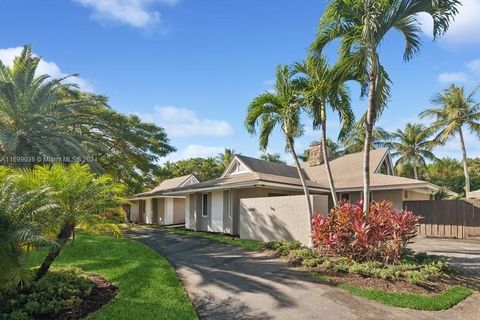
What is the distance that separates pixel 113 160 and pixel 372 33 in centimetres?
2134

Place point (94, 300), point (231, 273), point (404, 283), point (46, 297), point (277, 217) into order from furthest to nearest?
point (277, 217) → point (231, 273) → point (404, 283) → point (94, 300) → point (46, 297)

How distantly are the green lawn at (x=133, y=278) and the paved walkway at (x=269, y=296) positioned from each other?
407 millimetres

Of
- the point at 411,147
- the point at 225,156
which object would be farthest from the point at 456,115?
the point at 225,156

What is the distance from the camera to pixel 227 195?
18.7 metres

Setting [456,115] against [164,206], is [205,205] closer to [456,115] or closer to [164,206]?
[164,206]

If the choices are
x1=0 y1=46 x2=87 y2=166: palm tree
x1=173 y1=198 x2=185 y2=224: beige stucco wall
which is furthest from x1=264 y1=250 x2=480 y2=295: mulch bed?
x1=173 y1=198 x2=185 y2=224: beige stucco wall

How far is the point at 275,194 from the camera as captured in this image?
1872 centimetres

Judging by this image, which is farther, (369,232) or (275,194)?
(275,194)

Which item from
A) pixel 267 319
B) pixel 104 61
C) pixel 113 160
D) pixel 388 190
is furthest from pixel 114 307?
pixel 113 160

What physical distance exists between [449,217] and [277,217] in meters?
10.6

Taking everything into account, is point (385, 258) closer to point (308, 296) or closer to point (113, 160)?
point (308, 296)

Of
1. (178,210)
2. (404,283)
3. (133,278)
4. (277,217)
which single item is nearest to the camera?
(404,283)

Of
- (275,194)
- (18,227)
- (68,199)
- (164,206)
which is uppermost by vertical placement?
(68,199)

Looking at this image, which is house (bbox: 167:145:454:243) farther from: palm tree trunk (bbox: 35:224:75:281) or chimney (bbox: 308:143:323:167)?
palm tree trunk (bbox: 35:224:75:281)
